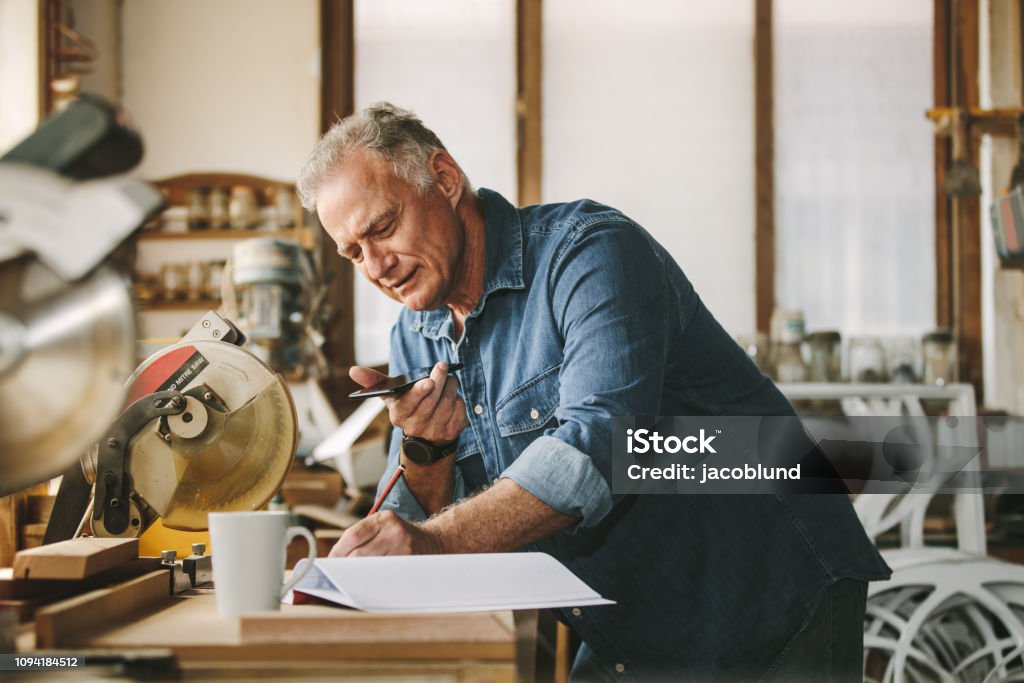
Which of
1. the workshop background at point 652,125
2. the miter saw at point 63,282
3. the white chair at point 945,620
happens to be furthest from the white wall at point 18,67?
the white chair at point 945,620

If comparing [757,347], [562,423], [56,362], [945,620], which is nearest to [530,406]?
[562,423]

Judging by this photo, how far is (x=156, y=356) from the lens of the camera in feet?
3.24

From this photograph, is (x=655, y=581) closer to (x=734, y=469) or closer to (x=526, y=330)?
(x=734, y=469)

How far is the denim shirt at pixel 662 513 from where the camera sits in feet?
3.72

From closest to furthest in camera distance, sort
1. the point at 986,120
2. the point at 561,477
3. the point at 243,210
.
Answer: the point at 561,477 < the point at 986,120 < the point at 243,210

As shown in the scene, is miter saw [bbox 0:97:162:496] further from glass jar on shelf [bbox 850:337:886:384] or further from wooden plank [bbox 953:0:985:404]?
wooden plank [bbox 953:0:985:404]

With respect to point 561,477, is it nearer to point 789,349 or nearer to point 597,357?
point 597,357

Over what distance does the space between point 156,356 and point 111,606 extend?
36 cm

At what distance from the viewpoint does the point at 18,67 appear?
2.43m

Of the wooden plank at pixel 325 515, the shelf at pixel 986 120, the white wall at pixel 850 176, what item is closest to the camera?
the wooden plank at pixel 325 515

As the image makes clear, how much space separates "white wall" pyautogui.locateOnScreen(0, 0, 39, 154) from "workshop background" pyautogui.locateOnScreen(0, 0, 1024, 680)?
736mm

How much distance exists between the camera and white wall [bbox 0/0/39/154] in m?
2.33

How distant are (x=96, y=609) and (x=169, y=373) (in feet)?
1.16

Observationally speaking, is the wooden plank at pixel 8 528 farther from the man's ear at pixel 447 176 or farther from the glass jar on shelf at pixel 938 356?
the glass jar on shelf at pixel 938 356
